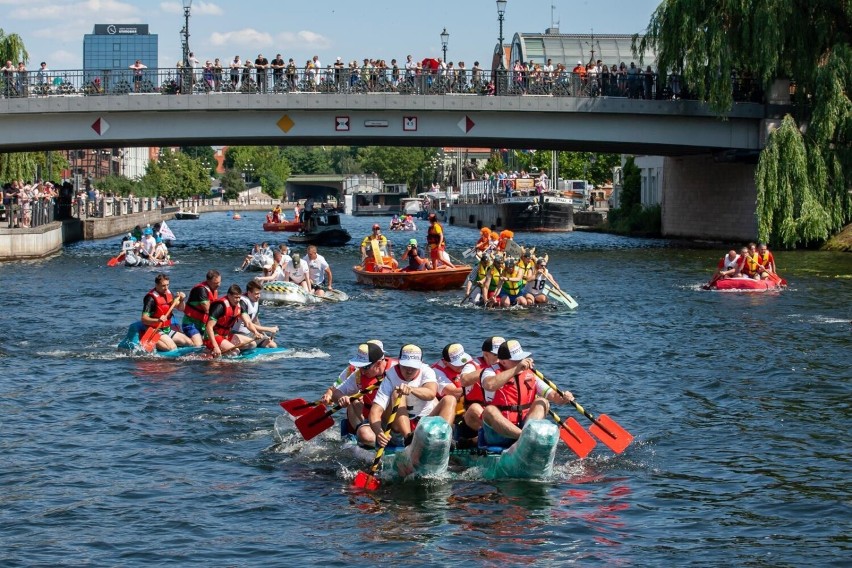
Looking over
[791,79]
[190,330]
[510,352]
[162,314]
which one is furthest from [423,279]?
[510,352]

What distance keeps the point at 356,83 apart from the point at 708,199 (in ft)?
59.3

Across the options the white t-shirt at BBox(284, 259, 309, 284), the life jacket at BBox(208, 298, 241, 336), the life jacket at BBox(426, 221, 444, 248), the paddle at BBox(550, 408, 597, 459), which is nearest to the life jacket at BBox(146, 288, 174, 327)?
the life jacket at BBox(208, 298, 241, 336)

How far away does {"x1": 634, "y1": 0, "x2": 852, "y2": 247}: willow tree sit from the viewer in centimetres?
4638

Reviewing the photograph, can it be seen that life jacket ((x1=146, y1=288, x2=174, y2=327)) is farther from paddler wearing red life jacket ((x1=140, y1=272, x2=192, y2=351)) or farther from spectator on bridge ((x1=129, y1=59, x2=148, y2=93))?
spectator on bridge ((x1=129, y1=59, x2=148, y2=93))

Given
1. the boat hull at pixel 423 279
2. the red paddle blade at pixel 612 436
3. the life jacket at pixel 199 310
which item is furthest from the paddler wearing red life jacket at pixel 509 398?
the boat hull at pixel 423 279

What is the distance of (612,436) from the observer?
15.9 meters

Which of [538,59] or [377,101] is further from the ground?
[538,59]

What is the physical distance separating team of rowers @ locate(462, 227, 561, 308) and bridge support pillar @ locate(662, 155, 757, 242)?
74.2 ft

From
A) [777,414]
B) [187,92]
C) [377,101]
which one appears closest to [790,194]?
[377,101]

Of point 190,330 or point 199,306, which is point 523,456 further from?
point 190,330

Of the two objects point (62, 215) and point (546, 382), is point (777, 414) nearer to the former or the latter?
point (546, 382)

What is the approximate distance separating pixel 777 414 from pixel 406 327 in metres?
11.6

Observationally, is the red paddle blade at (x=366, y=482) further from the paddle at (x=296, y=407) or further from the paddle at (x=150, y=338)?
the paddle at (x=150, y=338)

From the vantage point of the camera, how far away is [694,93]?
5062 centimetres
